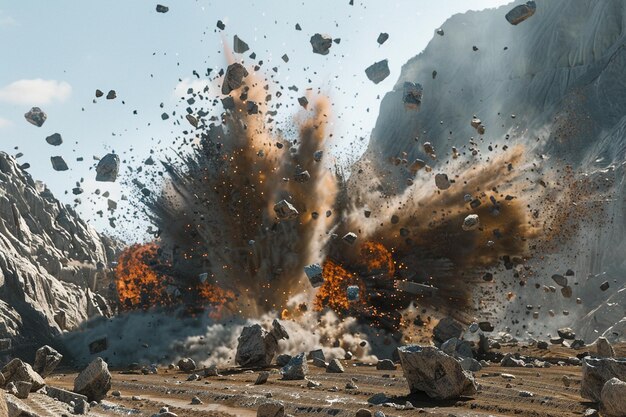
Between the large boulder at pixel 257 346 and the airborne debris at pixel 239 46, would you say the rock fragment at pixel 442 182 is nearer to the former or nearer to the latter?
the airborne debris at pixel 239 46

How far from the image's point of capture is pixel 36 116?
78.5ft

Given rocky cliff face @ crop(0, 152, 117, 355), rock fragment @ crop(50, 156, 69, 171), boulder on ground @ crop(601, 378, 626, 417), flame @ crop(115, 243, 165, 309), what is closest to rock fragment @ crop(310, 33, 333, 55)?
rock fragment @ crop(50, 156, 69, 171)

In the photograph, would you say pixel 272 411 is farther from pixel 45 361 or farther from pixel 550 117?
pixel 550 117

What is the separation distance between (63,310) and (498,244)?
786 inches

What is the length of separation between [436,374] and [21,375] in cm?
907

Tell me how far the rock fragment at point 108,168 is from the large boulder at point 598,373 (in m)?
18.3

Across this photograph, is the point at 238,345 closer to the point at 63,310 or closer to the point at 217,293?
the point at 217,293

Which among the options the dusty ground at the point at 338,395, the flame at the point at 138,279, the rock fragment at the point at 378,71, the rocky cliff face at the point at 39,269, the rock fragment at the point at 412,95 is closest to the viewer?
the dusty ground at the point at 338,395

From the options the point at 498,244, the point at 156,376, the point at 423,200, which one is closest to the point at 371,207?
the point at 423,200

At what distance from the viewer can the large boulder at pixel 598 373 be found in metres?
10.3

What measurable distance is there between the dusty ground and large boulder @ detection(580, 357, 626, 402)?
0.95 ft

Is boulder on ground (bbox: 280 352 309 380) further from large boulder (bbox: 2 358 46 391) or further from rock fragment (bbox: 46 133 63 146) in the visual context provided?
rock fragment (bbox: 46 133 63 146)

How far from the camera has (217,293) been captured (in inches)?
1085

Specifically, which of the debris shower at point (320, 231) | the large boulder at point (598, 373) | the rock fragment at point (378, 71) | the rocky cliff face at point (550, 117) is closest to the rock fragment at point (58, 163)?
the debris shower at point (320, 231)
